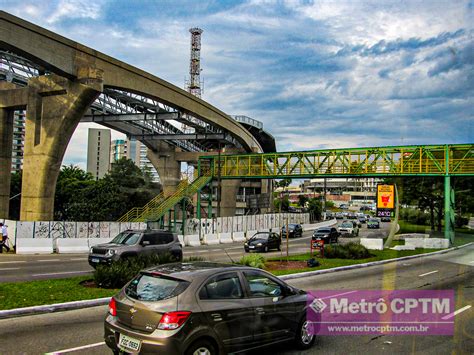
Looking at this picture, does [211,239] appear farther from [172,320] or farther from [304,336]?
[172,320]

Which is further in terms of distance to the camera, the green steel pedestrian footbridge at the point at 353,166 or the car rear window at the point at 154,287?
the green steel pedestrian footbridge at the point at 353,166

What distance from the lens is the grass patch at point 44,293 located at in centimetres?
1100

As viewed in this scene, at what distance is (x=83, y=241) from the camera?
94.2 ft

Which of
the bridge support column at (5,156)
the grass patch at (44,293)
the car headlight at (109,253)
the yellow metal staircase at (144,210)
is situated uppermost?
the bridge support column at (5,156)

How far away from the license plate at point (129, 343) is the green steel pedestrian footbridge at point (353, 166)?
116ft

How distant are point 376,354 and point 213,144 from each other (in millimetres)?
79276

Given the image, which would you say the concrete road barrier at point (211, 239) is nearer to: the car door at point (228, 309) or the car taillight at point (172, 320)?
the car door at point (228, 309)

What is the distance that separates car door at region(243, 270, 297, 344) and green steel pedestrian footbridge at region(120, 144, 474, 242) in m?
32.8

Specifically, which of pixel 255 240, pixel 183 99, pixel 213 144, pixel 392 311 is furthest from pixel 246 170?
pixel 392 311

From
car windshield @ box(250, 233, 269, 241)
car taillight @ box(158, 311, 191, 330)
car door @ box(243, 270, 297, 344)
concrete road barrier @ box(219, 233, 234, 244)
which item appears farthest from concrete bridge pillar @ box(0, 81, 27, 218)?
car taillight @ box(158, 311, 191, 330)

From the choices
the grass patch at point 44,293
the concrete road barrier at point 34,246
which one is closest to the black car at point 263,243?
the concrete road barrier at point 34,246

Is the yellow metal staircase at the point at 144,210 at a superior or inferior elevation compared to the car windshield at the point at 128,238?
superior

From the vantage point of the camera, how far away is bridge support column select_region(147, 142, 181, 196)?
62906mm

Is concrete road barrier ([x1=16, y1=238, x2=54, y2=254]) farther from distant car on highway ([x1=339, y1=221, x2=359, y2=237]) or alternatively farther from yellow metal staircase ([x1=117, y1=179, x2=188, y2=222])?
distant car on highway ([x1=339, y1=221, x2=359, y2=237])
